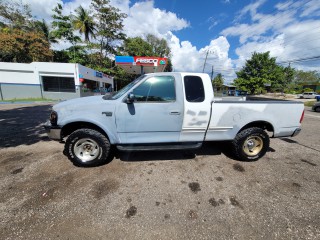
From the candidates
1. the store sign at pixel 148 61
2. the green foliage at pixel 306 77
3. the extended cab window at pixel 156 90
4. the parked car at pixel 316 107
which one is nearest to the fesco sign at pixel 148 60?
the store sign at pixel 148 61

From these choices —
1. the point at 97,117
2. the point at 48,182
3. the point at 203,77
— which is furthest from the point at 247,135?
the point at 48,182

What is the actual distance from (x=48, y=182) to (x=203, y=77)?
3.70m

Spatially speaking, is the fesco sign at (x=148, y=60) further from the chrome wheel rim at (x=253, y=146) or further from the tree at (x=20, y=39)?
the tree at (x=20, y=39)

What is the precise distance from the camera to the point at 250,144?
3.73m

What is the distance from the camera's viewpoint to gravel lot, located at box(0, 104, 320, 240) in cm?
194

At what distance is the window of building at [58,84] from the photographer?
1820cm

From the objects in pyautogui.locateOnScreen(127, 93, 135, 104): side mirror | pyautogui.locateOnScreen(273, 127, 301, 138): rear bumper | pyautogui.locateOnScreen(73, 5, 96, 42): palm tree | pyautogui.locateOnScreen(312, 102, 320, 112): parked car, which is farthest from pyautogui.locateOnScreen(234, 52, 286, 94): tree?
pyautogui.locateOnScreen(127, 93, 135, 104): side mirror

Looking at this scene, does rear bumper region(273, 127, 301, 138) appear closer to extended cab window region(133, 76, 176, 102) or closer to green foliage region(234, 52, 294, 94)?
extended cab window region(133, 76, 176, 102)

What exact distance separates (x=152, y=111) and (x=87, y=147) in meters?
1.65

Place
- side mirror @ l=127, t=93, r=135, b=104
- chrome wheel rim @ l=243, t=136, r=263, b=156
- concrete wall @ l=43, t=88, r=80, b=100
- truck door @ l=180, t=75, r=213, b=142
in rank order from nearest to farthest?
side mirror @ l=127, t=93, r=135, b=104 < truck door @ l=180, t=75, r=213, b=142 < chrome wheel rim @ l=243, t=136, r=263, b=156 < concrete wall @ l=43, t=88, r=80, b=100

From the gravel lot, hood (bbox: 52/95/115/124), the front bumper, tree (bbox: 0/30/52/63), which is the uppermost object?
tree (bbox: 0/30/52/63)

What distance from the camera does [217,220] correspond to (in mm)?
2086

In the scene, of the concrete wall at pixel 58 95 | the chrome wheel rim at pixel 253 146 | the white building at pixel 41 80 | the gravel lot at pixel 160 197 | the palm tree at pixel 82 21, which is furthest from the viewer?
the palm tree at pixel 82 21

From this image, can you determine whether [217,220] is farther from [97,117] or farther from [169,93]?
[97,117]
